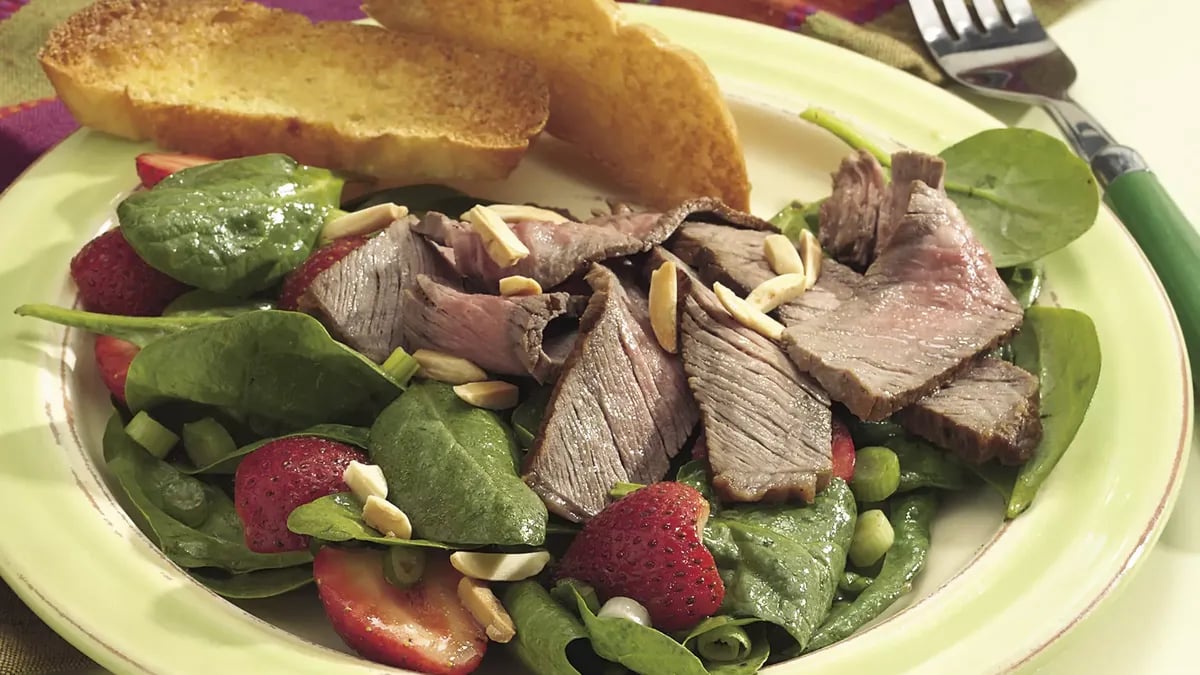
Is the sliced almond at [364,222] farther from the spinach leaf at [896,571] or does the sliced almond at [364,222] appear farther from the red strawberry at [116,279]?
the spinach leaf at [896,571]

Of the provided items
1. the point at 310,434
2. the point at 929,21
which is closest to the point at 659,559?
the point at 310,434

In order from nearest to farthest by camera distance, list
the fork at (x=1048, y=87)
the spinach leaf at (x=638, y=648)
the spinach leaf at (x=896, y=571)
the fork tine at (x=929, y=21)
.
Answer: the spinach leaf at (x=638, y=648), the spinach leaf at (x=896, y=571), the fork at (x=1048, y=87), the fork tine at (x=929, y=21)

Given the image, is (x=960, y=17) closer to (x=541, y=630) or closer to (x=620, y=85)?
(x=620, y=85)

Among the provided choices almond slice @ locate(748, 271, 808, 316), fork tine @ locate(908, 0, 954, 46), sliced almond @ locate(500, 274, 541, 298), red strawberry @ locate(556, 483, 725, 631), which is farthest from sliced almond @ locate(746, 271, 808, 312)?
fork tine @ locate(908, 0, 954, 46)

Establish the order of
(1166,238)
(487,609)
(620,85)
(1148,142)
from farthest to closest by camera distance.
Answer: (1148,142)
(620,85)
(1166,238)
(487,609)

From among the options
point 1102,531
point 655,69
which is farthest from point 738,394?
point 655,69

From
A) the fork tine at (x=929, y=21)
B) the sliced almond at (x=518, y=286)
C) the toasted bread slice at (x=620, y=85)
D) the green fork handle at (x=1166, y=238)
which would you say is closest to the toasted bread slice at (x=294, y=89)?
the toasted bread slice at (x=620, y=85)
